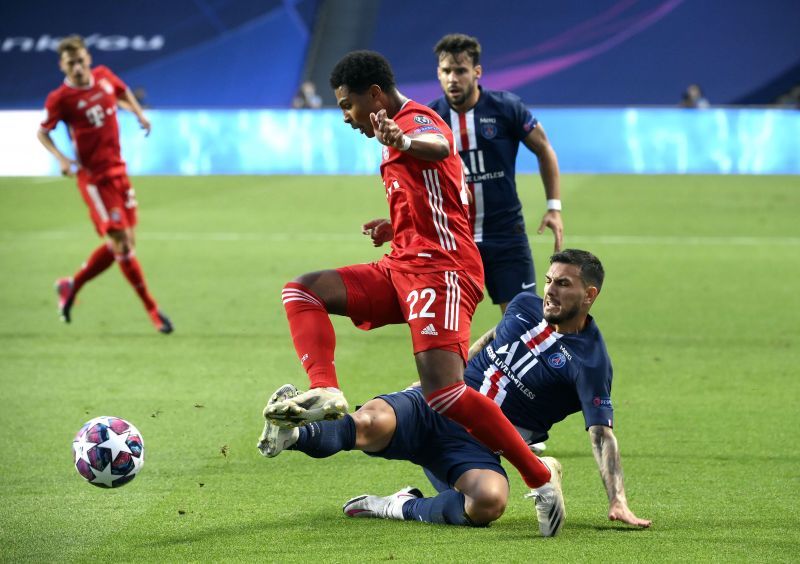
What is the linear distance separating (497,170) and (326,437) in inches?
111

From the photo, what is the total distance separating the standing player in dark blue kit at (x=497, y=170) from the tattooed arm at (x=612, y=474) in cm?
227

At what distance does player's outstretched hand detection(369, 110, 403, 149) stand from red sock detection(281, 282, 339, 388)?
87 cm

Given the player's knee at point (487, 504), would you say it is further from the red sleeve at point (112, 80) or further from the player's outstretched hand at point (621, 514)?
the red sleeve at point (112, 80)

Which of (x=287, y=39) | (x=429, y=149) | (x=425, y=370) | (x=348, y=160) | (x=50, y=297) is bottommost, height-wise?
(x=425, y=370)

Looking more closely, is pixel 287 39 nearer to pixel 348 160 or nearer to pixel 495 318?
pixel 348 160

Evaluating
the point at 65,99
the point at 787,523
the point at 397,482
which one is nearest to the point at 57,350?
the point at 65,99

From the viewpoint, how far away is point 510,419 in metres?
5.50

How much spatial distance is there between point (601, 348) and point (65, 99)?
6901 mm

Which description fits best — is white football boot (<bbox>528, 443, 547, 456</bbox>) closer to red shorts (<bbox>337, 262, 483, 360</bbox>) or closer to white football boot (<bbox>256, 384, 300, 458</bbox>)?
red shorts (<bbox>337, 262, 483, 360</bbox>)

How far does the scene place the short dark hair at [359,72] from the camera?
16.4 ft

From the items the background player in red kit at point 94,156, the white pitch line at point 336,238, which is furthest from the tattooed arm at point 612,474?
the white pitch line at point 336,238

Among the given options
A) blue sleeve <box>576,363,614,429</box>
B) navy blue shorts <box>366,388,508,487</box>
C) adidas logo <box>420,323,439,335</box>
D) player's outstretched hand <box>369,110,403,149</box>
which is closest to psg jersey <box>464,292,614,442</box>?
blue sleeve <box>576,363,614,429</box>

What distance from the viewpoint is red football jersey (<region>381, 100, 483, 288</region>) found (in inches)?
199

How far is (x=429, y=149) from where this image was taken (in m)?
4.82
